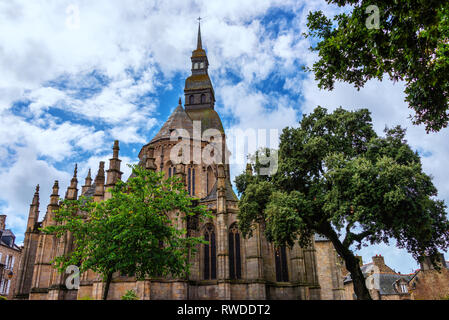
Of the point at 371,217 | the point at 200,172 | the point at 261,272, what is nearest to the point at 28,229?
the point at 200,172

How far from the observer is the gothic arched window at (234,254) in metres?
27.5

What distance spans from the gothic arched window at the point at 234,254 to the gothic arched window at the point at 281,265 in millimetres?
3403

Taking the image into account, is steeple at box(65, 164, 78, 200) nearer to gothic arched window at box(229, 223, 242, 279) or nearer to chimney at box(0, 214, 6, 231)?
gothic arched window at box(229, 223, 242, 279)

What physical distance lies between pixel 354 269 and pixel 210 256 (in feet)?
42.6

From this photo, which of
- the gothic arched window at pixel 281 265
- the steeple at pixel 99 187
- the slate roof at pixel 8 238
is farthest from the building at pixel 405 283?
the slate roof at pixel 8 238

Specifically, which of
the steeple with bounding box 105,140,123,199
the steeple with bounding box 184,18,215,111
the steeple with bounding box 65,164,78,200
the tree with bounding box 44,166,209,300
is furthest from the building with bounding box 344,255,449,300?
the steeple with bounding box 65,164,78,200

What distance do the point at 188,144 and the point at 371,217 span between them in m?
25.4

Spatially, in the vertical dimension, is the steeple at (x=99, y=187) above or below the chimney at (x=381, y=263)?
above

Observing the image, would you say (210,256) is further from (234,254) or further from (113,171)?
(113,171)

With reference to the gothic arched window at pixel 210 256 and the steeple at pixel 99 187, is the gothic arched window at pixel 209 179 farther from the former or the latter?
the steeple at pixel 99 187

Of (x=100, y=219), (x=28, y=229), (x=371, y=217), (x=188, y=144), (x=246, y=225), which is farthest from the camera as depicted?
(x=188, y=144)

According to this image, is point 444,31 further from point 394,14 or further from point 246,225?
point 246,225

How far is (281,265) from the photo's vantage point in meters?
28.8
